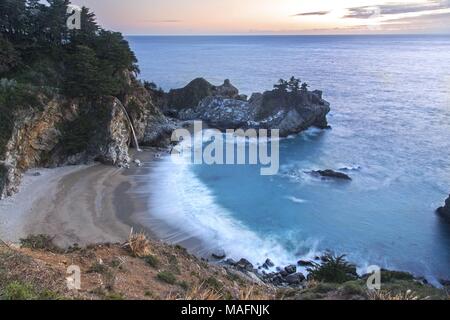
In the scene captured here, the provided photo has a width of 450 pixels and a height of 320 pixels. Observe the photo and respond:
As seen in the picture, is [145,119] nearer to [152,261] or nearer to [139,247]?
[139,247]

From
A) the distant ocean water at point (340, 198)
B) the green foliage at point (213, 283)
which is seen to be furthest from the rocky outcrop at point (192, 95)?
the green foliage at point (213, 283)

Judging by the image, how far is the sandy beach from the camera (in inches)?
1075

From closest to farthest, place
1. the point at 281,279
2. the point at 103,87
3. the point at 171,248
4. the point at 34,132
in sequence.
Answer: the point at 171,248 < the point at 281,279 < the point at 34,132 < the point at 103,87

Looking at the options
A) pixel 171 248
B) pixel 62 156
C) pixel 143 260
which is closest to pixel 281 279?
pixel 171 248

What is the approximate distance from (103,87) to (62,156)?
7.87m

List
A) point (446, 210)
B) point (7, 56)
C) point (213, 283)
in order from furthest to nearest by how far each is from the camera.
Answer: point (7, 56) → point (446, 210) → point (213, 283)

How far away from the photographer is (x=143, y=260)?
57.1ft

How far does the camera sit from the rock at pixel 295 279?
25.4 m

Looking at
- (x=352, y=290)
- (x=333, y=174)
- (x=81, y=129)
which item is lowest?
(x=333, y=174)

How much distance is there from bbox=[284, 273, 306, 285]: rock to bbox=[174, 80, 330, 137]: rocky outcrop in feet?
111

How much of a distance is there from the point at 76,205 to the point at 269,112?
116 feet

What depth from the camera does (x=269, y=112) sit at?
60812 mm

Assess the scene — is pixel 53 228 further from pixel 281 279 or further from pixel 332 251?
pixel 332 251

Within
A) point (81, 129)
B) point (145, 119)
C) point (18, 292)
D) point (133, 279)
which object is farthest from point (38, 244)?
point (145, 119)
